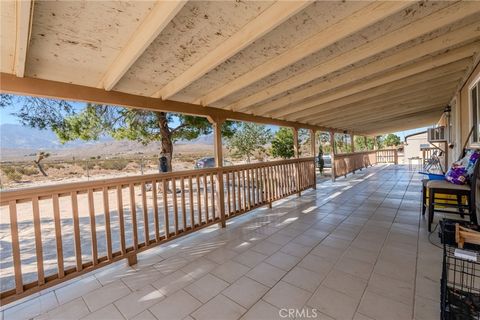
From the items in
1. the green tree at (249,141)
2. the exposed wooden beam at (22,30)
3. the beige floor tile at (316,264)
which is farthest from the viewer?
the green tree at (249,141)

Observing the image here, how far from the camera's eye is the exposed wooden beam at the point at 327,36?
1800 mm

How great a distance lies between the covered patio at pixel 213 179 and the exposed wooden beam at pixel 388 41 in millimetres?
12

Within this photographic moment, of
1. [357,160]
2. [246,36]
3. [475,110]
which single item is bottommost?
[357,160]

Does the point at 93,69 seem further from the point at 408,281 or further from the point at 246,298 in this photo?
the point at 408,281

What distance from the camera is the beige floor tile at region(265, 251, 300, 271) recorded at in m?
2.29

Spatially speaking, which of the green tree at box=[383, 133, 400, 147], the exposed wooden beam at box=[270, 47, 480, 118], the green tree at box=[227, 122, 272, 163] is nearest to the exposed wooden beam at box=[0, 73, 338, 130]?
the exposed wooden beam at box=[270, 47, 480, 118]

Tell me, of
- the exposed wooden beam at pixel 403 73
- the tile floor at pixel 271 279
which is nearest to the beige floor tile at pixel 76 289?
the tile floor at pixel 271 279

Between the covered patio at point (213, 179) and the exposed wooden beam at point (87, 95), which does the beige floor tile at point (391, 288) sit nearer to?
the covered patio at point (213, 179)

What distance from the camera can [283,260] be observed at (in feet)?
7.89

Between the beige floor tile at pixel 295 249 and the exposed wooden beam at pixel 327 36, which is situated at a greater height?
the exposed wooden beam at pixel 327 36

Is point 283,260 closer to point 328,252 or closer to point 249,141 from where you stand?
→ point 328,252

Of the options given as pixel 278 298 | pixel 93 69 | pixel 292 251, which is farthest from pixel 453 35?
pixel 93 69

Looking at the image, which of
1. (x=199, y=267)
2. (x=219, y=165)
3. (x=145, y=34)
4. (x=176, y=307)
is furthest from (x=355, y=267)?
(x=145, y=34)

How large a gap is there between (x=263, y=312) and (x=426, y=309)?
118cm
